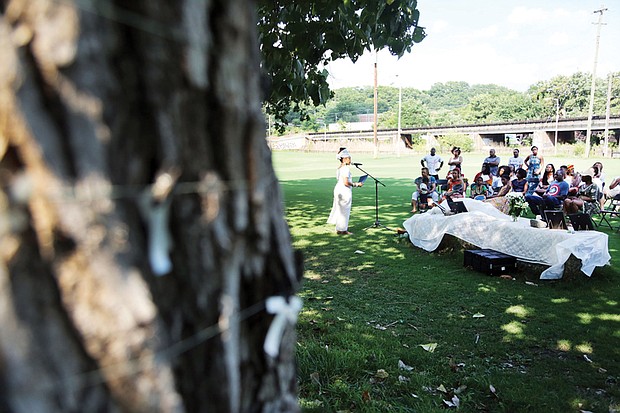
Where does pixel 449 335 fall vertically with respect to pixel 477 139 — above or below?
above

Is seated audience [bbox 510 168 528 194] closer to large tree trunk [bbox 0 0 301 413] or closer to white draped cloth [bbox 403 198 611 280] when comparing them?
white draped cloth [bbox 403 198 611 280]

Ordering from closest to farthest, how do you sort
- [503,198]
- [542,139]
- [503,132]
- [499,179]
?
[503,198] → [499,179] → [542,139] → [503,132]

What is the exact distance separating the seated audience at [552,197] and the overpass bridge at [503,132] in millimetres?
40101

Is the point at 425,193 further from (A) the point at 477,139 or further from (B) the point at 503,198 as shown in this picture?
(A) the point at 477,139

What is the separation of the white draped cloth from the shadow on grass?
311 mm

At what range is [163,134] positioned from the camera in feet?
2.80

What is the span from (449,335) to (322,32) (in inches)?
143

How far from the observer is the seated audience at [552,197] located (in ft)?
39.7

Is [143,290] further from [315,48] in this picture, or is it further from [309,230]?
[309,230]

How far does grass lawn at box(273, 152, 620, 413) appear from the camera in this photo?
392 cm

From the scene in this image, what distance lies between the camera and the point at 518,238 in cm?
791

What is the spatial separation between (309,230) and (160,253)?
35.5 ft

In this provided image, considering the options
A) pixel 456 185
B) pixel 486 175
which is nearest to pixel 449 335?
pixel 456 185

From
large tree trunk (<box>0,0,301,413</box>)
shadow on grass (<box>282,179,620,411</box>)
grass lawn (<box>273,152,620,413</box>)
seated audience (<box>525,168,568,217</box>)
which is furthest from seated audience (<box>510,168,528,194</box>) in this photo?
large tree trunk (<box>0,0,301,413</box>)
